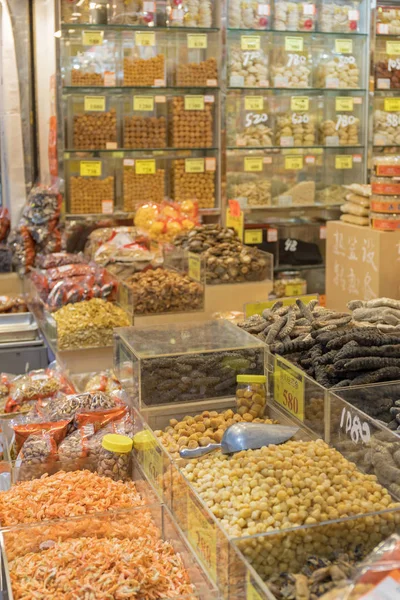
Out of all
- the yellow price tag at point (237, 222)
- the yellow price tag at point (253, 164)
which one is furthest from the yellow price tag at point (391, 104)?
the yellow price tag at point (237, 222)

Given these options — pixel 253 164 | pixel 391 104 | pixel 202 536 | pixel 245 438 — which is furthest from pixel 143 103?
pixel 202 536

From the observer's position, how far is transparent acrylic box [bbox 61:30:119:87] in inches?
211

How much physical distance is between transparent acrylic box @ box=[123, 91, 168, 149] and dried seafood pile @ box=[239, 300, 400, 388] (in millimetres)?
3345

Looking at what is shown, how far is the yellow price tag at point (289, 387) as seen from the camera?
2074 millimetres

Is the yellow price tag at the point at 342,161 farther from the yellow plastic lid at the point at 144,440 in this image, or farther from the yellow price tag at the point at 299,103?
the yellow plastic lid at the point at 144,440

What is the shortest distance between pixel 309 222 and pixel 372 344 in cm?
404

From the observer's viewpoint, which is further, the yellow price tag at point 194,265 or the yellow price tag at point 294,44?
the yellow price tag at point 294,44

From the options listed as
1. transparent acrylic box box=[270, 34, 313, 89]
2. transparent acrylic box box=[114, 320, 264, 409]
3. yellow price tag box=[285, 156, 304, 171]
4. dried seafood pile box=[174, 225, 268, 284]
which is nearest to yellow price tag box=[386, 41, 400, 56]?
transparent acrylic box box=[270, 34, 313, 89]

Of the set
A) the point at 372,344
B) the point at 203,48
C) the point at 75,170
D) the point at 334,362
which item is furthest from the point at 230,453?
the point at 203,48

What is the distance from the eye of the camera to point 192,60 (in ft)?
18.7

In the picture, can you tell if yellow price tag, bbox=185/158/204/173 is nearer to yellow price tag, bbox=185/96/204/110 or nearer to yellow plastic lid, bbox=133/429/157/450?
yellow price tag, bbox=185/96/204/110

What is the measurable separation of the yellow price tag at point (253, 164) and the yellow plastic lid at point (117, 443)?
12.9 feet

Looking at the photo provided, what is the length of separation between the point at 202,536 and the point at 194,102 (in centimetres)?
443

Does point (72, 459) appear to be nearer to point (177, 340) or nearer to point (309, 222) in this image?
point (177, 340)
